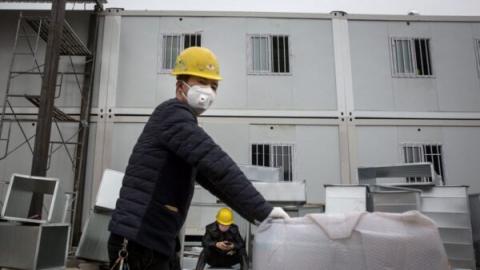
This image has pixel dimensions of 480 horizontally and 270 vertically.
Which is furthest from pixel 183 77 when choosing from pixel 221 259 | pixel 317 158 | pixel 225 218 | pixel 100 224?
pixel 317 158

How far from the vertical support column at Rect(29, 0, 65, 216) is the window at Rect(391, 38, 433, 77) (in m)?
7.24

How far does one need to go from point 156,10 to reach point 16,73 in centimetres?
340

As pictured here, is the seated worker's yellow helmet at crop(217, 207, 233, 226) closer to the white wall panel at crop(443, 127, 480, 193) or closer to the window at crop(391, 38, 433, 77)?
the white wall panel at crop(443, 127, 480, 193)

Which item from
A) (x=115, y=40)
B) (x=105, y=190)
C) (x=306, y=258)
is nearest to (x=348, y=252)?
(x=306, y=258)

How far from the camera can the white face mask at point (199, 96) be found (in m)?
1.90

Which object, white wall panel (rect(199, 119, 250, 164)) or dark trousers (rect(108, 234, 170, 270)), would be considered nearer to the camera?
dark trousers (rect(108, 234, 170, 270))

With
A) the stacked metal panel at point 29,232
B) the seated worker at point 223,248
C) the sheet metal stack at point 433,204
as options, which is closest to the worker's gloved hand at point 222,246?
the seated worker at point 223,248

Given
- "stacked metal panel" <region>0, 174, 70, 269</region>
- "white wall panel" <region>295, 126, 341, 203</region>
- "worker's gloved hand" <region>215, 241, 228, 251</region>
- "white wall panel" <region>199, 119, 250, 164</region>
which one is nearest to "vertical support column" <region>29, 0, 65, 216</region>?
"stacked metal panel" <region>0, 174, 70, 269</region>

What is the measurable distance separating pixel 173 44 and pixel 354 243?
874 cm

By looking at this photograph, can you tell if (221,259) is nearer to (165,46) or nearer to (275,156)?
(275,156)

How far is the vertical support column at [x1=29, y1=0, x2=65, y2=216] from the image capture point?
7.80m

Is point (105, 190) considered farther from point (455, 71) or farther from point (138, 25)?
point (455, 71)

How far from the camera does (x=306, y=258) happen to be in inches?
62.1

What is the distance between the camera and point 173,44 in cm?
970
